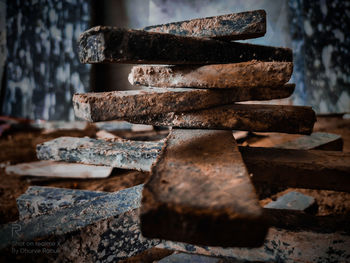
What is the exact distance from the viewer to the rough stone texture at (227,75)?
3.29 ft

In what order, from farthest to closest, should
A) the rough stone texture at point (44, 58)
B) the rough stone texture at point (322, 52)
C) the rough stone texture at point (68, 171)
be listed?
1. the rough stone texture at point (44, 58)
2. the rough stone texture at point (322, 52)
3. the rough stone texture at point (68, 171)

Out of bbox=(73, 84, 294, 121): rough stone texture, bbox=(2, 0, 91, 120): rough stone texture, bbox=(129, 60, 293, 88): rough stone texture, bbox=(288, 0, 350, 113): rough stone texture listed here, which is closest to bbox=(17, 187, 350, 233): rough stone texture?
bbox=(73, 84, 294, 121): rough stone texture

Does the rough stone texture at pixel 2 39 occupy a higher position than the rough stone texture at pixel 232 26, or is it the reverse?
the rough stone texture at pixel 2 39

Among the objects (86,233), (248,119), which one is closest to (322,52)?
(248,119)

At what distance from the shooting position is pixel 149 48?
0.86 metres

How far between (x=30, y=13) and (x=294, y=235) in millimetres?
5305

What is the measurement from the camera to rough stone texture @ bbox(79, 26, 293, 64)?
0.75 metres

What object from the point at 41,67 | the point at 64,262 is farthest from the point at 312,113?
the point at 41,67

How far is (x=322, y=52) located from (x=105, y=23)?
4.15 m

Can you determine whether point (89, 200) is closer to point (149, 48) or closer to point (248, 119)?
point (149, 48)

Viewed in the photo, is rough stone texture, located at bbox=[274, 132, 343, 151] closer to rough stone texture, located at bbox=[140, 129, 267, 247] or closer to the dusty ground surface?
the dusty ground surface

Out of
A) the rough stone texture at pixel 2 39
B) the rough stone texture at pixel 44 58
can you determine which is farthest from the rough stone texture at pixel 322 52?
the rough stone texture at pixel 2 39

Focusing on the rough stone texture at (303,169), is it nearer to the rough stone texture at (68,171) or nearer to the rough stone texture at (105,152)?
the rough stone texture at (105,152)

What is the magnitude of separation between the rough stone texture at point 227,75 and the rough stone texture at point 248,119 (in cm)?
14
